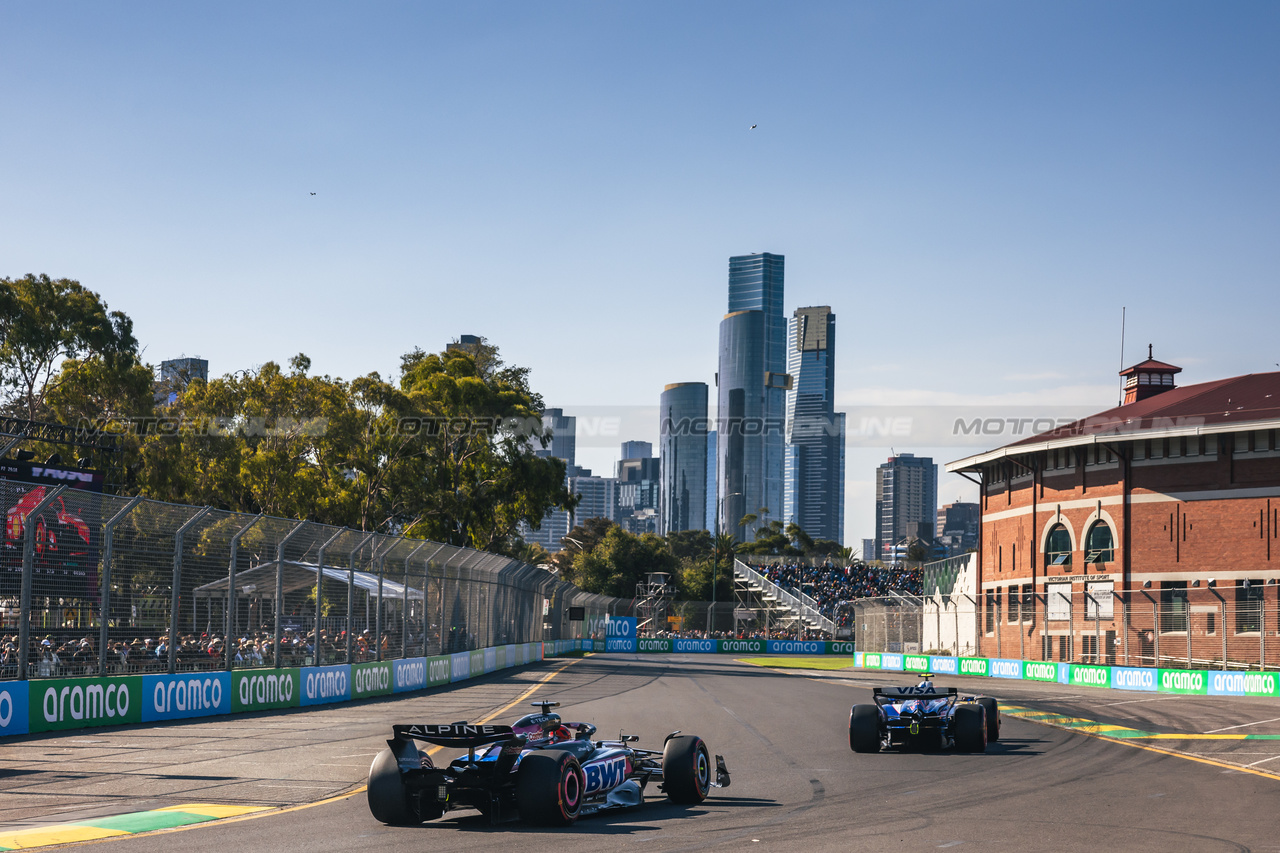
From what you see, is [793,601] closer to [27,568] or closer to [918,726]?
[918,726]

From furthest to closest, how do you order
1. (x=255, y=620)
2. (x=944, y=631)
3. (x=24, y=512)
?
(x=944, y=631) → (x=255, y=620) → (x=24, y=512)

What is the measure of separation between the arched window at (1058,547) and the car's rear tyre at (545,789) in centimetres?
4288

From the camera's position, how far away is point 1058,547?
161ft

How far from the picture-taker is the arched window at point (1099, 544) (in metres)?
46.3

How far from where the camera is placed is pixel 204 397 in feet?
154

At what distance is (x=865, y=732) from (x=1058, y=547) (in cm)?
3676

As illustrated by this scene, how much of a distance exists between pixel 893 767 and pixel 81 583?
1064cm

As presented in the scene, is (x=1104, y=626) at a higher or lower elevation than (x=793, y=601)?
higher

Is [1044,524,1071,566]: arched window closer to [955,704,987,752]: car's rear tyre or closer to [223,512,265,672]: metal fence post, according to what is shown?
[955,704,987,752]: car's rear tyre

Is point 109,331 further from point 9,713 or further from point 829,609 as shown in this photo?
point 829,609

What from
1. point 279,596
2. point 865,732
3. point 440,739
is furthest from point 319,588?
point 440,739

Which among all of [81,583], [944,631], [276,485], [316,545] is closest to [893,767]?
[81,583]

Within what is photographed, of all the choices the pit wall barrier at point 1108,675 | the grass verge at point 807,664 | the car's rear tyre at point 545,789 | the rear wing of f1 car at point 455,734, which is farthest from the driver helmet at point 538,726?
the grass verge at point 807,664

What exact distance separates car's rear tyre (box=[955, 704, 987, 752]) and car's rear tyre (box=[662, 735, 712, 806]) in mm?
5732
